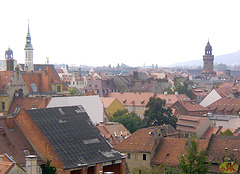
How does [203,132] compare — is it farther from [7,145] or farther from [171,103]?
[7,145]

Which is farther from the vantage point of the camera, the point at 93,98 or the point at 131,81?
the point at 131,81

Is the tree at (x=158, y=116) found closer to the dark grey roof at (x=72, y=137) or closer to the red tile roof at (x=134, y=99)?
the red tile roof at (x=134, y=99)

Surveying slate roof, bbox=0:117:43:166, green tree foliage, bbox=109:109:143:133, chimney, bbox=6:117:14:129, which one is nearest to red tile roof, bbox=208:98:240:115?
green tree foliage, bbox=109:109:143:133

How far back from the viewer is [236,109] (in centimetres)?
10631

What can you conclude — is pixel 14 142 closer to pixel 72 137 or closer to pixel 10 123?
pixel 10 123

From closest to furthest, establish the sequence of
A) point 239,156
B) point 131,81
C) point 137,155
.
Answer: point 239,156 → point 137,155 → point 131,81

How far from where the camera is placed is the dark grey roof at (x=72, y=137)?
3775cm

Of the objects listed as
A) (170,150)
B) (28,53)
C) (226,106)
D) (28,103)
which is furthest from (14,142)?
(28,53)

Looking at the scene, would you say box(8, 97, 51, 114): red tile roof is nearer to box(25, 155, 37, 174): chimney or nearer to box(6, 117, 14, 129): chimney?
box(6, 117, 14, 129): chimney

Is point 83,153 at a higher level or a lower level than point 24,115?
lower

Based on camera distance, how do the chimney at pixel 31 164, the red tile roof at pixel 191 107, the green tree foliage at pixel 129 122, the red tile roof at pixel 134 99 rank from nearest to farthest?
the chimney at pixel 31 164 < the green tree foliage at pixel 129 122 < the red tile roof at pixel 191 107 < the red tile roof at pixel 134 99

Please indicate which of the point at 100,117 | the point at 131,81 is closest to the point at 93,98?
the point at 100,117

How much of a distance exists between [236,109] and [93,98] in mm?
40126

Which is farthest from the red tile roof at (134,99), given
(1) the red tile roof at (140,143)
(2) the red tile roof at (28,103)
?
(1) the red tile roof at (140,143)
